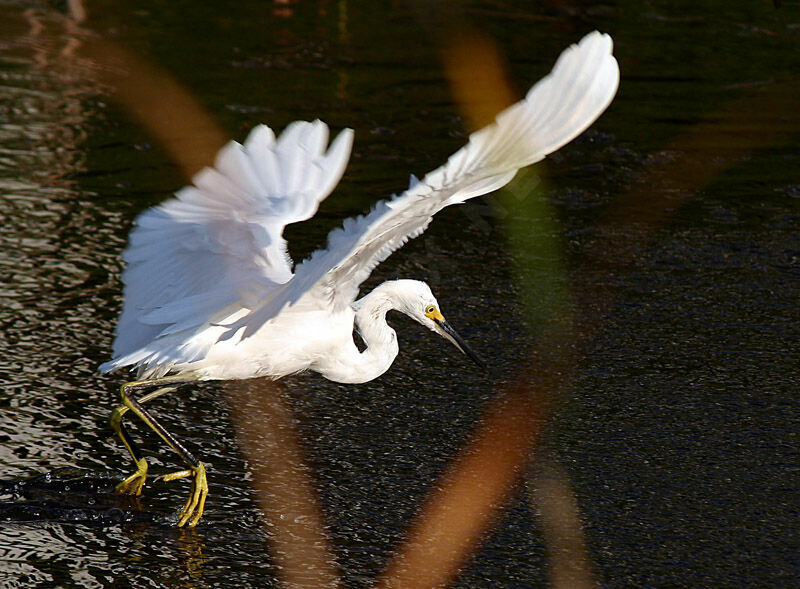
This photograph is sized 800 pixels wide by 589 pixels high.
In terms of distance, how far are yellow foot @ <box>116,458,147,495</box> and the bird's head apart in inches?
41.9

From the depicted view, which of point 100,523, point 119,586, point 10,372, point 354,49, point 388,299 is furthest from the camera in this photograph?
point 354,49

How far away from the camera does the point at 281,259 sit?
4250 millimetres

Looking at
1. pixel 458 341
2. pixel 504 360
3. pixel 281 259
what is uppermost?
A: pixel 281 259

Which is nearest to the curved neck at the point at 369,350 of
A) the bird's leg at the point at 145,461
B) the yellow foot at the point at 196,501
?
the bird's leg at the point at 145,461

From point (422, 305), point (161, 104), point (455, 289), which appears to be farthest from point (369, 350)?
point (161, 104)

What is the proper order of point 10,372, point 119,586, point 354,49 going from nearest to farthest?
point 119,586 < point 10,372 < point 354,49

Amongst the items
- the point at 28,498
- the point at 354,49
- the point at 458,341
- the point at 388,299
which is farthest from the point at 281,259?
the point at 354,49

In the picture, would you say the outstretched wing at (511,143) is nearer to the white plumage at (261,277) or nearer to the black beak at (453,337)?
the white plumage at (261,277)

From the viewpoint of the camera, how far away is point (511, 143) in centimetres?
321

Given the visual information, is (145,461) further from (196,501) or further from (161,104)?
(161,104)

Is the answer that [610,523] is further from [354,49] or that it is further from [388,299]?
[354,49]

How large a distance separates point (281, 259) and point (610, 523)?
139 centimetres

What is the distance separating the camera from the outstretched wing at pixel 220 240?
392 cm

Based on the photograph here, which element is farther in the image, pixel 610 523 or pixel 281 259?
pixel 281 259
